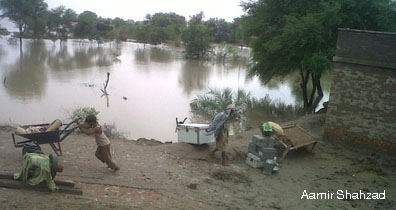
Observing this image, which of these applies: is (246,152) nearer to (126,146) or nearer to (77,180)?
(126,146)

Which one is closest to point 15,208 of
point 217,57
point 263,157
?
point 263,157

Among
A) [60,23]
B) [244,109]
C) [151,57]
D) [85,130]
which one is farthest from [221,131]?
[60,23]

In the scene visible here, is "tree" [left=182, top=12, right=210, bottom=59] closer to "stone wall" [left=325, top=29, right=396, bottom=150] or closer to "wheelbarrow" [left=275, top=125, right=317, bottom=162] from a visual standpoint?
"stone wall" [left=325, top=29, right=396, bottom=150]

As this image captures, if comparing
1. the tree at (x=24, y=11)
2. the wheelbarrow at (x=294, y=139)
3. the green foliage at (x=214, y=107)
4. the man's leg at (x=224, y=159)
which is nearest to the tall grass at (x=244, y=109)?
the green foliage at (x=214, y=107)

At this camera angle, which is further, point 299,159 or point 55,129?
point 299,159

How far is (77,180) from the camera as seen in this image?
19.4ft

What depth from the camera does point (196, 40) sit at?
53.4 metres

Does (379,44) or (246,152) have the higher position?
(379,44)

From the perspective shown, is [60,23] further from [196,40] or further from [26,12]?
[196,40]

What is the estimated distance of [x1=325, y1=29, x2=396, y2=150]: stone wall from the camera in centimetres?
927

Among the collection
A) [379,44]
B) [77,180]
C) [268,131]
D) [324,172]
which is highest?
[379,44]

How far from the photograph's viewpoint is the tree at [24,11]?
57469mm

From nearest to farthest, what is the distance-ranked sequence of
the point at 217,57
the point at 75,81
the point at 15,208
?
the point at 15,208 < the point at 75,81 < the point at 217,57

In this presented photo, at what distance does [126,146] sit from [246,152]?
3.18m
